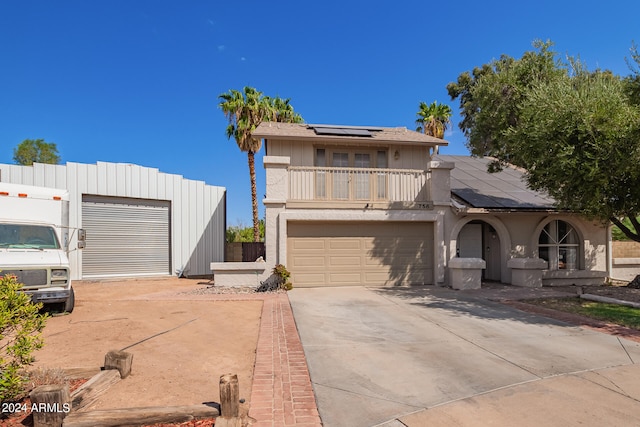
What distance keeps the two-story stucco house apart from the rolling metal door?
22.5 feet

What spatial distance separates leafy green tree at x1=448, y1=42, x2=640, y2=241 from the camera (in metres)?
8.59

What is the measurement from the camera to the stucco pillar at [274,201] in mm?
12648

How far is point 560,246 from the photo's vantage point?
14.6 meters

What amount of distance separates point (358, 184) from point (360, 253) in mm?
2664

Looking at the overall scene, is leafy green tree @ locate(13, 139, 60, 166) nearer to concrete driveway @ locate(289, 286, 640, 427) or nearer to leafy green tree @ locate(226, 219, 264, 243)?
leafy green tree @ locate(226, 219, 264, 243)

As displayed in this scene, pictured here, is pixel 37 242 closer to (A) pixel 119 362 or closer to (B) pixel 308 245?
(A) pixel 119 362

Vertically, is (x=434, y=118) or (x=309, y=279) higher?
(x=434, y=118)

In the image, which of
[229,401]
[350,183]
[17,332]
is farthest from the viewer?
[350,183]

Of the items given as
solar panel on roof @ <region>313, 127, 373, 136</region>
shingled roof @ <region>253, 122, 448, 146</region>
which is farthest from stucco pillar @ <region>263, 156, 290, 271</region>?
solar panel on roof @ <region>313, 127, 373, 136</region>

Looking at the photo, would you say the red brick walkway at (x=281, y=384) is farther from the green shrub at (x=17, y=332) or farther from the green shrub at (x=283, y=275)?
the green shrub at (x=283, y=275)

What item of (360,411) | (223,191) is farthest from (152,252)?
(360,411)

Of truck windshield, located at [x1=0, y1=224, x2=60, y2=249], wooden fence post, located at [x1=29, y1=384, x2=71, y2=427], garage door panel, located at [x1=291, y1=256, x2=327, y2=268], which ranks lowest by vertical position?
wooden fence post, located at [x1=29, y1=384, x2=71, y2=427]

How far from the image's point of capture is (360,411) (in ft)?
12.6

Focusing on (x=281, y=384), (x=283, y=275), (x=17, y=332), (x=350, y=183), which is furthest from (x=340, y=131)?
(x=17, y=332)
